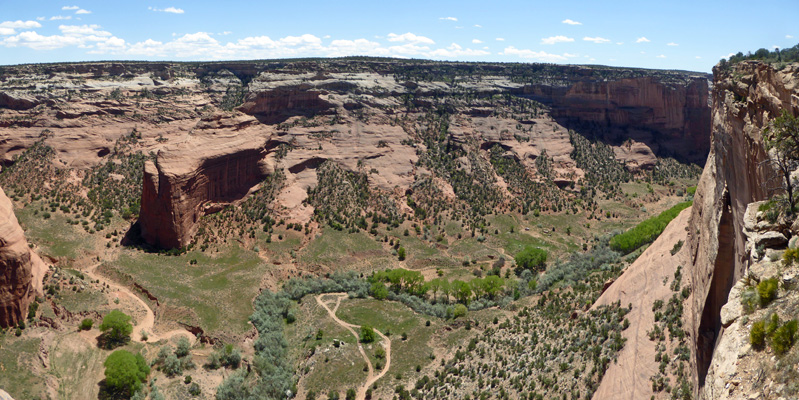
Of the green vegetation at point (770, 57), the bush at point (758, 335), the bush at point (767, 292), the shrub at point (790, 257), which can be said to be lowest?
the bush at point (758, 335)

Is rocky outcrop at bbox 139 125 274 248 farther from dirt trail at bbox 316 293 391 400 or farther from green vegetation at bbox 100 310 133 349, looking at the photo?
dirt trail at bbox 316 293 391 400

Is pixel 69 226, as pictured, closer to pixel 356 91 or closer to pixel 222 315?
pixel 222 315

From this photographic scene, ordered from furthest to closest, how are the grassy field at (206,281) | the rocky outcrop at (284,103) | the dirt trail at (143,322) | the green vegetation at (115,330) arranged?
the rocky outcrop at (284,103)
the grassy field at (206,281)
the dirt trail at (143,322)
the green vegetation at (115,330)

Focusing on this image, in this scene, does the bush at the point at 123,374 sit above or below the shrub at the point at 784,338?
below

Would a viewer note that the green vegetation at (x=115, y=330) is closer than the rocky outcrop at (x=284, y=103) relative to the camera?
Yes

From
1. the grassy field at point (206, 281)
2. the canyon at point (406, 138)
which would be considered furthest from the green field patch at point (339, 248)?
the grassy field at point (206, 281)

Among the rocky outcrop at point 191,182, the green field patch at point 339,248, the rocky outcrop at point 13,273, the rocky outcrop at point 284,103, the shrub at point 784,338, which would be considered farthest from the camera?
the rocky outcrop at point 284,103

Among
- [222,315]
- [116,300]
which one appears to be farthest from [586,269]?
[116,300]

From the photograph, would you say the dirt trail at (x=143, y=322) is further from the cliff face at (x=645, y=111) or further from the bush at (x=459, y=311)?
the cliff face at (x=645, y=111)
